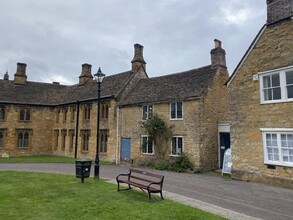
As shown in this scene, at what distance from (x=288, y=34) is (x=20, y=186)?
1633 centimetres

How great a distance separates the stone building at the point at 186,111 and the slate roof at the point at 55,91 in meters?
3.66

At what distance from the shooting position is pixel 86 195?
33.9 feet

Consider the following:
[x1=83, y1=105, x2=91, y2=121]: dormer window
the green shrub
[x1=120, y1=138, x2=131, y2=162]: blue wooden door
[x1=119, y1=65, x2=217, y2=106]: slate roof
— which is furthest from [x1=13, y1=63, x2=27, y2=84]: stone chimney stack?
the green shrub

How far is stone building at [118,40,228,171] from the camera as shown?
62.4 ft

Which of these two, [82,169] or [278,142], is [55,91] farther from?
[278,142]

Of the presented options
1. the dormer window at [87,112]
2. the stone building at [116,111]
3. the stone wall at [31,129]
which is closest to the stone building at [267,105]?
the stone building at [116,111]

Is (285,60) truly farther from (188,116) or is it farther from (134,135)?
(134,135)

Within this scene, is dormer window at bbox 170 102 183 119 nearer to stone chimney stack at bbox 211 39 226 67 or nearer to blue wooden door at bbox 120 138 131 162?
stone chimney stack at bbox 211 39 226 67

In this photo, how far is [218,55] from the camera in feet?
69.9

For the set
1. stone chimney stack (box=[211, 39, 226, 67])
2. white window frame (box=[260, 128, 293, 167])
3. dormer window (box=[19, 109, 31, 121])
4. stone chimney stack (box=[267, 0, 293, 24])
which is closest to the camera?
white window frame (box=[260, 128, 293, 167])

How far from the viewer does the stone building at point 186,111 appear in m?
19.0

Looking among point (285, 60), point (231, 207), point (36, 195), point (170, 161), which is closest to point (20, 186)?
point (36, 195)

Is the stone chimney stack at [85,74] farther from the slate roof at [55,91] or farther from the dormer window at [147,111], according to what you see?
the dormer window at [147,111]

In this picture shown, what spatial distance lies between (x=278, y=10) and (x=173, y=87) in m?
10.3
